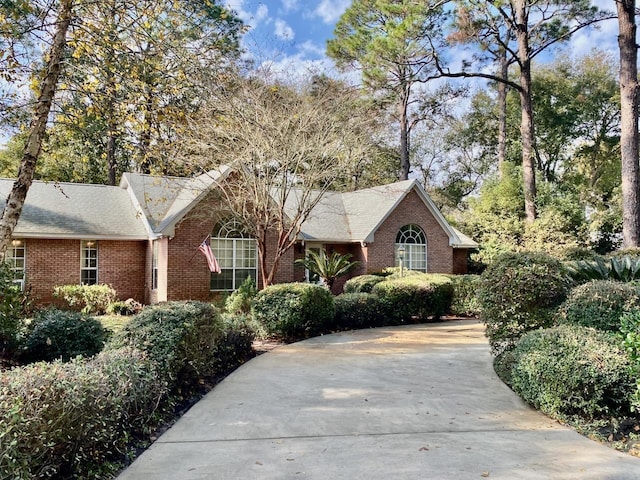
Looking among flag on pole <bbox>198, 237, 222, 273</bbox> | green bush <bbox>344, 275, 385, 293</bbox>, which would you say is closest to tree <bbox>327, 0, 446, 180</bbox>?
green bush <bbox>344, 275, 385, 293</bbox>

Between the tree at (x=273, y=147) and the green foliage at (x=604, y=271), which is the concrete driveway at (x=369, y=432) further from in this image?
the tree at (x=273, y=147)

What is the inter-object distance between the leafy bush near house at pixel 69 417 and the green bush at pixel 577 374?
4.47m

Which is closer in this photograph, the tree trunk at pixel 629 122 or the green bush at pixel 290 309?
the green bush at pixel 290 309

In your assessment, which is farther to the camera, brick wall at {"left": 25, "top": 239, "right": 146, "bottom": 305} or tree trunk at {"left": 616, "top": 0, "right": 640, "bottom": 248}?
tree trunk at {"left": 616, "top": 0, "right": 640, "bottom": 248}

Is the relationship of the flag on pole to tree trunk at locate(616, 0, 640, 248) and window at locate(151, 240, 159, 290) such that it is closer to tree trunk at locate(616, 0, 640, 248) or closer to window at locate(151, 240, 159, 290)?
window at locate(151, 240, 159, 290)

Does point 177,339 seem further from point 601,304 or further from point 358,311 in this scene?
point 358,311

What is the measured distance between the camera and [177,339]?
5855mm

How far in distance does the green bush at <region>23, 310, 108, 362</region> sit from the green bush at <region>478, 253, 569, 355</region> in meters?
6.42

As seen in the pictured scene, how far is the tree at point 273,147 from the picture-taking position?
12.6 meters

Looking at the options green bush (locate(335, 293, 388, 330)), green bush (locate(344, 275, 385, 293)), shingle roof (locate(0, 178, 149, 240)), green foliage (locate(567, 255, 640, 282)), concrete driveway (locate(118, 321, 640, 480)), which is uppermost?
shingle roof (locate(0, 178, 149, 240))

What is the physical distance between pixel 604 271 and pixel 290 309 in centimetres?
634

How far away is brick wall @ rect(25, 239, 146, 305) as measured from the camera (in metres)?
15.4

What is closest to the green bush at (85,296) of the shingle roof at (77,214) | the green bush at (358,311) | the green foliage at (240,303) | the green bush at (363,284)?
the shingle roof at (77,214)

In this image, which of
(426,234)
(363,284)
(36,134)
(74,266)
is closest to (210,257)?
(74,266)
